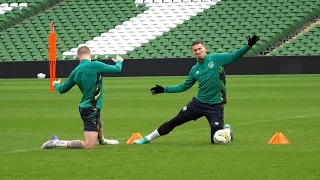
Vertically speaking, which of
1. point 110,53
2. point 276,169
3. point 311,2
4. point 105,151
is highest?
point 276,169

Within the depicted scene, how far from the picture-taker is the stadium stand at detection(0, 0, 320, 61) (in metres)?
43.8

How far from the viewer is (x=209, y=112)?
1303 cm

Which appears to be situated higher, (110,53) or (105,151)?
(105,151)

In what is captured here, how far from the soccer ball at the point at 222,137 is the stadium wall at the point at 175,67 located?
26.7m

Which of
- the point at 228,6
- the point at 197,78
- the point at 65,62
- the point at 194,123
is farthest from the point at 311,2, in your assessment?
the point at 197,78

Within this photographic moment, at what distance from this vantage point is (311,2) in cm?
4516

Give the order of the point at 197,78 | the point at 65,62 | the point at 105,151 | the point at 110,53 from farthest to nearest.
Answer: the point at 110,53 < the point at 65,62 < the point at 197,78 < the point at 105,151

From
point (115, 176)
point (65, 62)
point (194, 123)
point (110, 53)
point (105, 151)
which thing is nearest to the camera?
point (115, 176)

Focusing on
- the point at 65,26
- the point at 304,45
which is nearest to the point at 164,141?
the point at 304,45

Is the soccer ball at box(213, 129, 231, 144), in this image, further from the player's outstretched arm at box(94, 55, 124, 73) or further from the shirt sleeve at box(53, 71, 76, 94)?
the shirt sleeve at box(53, 71, 76, 94)

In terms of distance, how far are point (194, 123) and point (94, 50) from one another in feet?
94.7

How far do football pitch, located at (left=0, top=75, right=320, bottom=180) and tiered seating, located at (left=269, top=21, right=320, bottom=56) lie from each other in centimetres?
1457

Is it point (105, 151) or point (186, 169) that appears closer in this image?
point (186, 169)

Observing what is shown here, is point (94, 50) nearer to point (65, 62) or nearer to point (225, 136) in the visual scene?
point (65, 62)
